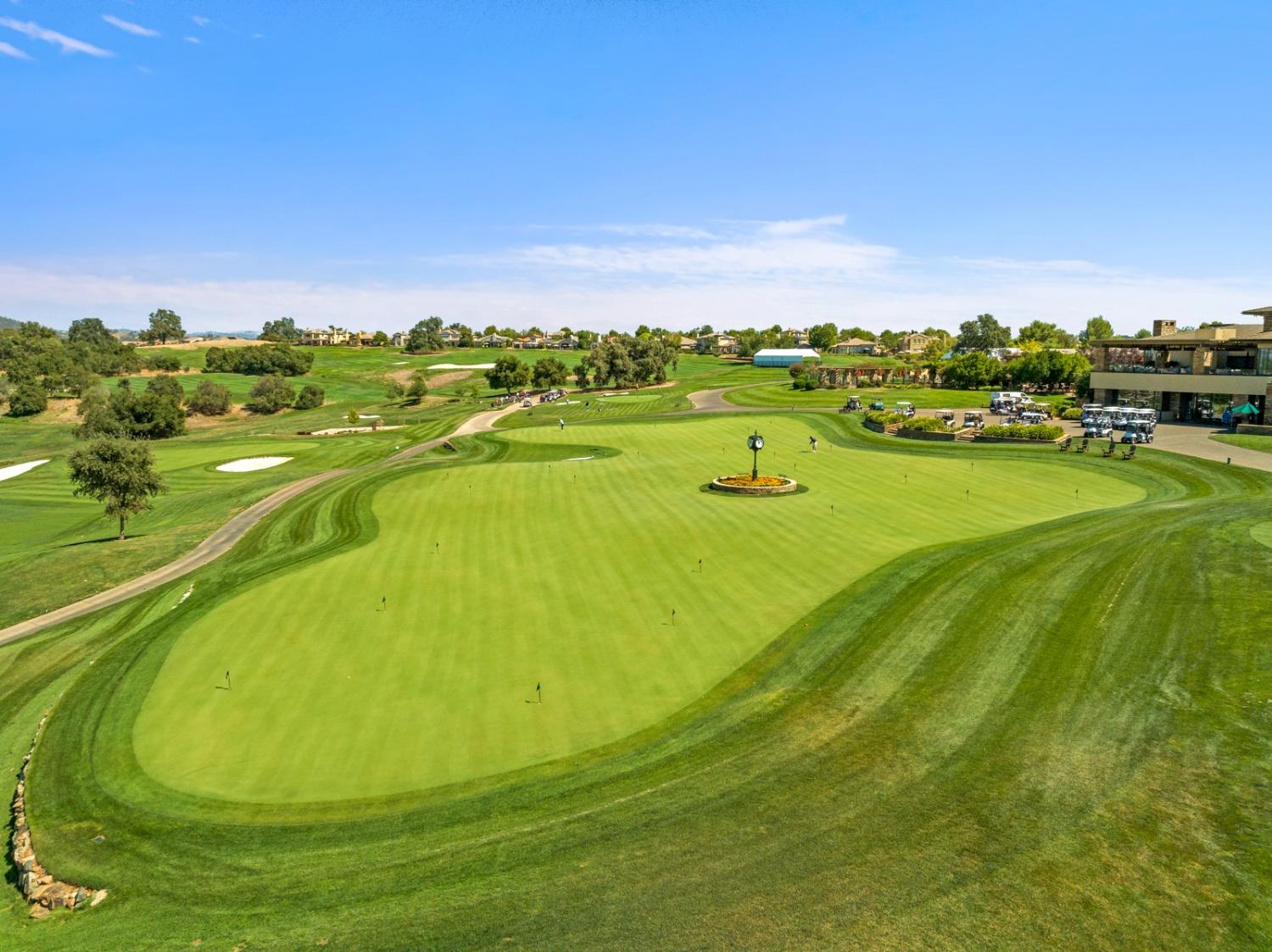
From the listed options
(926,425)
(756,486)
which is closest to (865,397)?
(926,425)

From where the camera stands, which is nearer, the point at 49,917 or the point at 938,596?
the point at 49,917

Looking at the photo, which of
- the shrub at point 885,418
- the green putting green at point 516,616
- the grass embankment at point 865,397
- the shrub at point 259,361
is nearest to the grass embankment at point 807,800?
the green putting green at point 516,616

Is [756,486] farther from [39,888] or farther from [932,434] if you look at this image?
[39,888]

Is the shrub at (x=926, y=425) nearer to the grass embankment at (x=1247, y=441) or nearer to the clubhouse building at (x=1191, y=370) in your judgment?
the grass embankment at (x=1247, y=441)

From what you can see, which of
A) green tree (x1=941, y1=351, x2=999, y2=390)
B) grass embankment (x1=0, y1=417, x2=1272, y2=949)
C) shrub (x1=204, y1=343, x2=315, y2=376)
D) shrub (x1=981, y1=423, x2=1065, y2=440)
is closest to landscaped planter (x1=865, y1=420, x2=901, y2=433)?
shrub (x1=981, y1=423, x2=1065, y2=440)

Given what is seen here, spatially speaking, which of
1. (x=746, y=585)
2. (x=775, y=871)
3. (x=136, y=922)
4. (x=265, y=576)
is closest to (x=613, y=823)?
(x=775, y=871)

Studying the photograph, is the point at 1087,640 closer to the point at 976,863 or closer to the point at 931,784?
the point at 931,784
